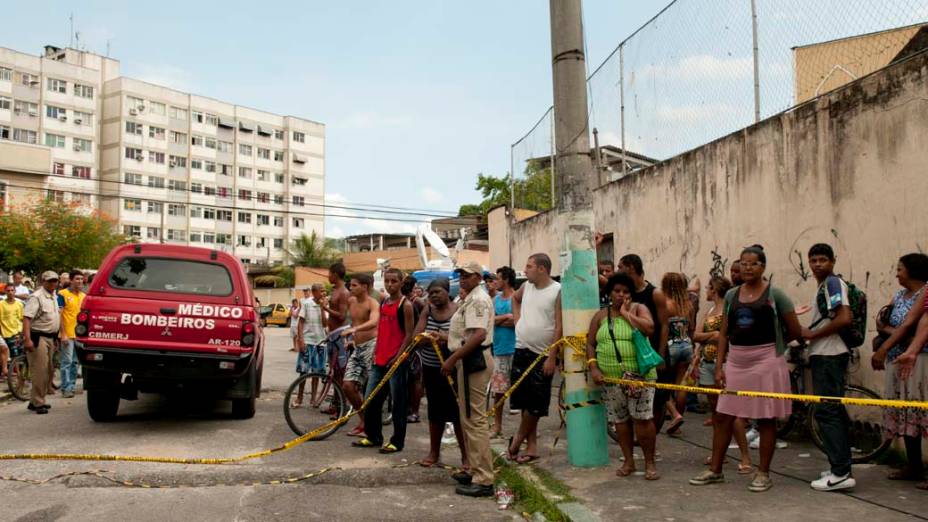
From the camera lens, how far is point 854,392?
6.75 meters

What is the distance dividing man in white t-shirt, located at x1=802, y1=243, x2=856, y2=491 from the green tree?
119ft

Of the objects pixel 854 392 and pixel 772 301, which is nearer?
pixel 772 301

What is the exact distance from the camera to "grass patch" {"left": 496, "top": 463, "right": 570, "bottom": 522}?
17.2 ft

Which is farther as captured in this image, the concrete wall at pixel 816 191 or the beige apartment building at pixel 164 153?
the beige apartment building at pixel 164 153

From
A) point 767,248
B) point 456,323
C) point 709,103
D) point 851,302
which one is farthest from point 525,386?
point 709,103

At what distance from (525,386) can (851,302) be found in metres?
2.66

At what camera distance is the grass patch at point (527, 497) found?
5.25 m

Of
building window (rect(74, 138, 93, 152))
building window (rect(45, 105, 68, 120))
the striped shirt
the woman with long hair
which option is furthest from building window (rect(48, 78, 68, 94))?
the woman with long hair

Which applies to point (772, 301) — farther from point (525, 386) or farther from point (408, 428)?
point (408, 428)

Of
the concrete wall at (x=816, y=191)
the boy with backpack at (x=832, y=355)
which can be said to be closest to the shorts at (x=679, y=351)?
the concrete wall at (x=816, y=191)

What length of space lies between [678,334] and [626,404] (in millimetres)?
2193

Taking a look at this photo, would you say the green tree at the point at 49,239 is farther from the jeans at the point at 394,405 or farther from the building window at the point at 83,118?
the jeans at the point at 394,405

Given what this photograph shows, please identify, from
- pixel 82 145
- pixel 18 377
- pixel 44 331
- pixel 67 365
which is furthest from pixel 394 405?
pixel 82 145

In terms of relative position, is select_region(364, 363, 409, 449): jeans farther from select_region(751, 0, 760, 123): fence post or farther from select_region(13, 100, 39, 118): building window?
select_region(13, 100, 39, 118): building window
